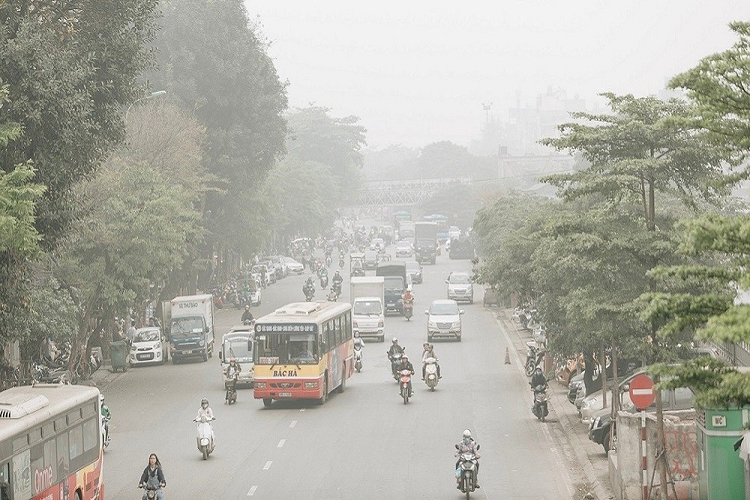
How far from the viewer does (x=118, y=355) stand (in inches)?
1762

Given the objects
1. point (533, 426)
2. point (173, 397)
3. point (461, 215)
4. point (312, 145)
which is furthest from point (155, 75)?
point (461, 215)

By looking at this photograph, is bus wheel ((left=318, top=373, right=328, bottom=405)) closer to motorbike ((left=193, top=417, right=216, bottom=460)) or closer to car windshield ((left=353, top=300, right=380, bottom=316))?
motorbike ((left=193, top=417, right=216, bottom=460))

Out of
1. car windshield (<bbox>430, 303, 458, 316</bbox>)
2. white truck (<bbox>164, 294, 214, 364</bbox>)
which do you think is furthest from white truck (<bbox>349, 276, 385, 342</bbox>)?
white truck (<bbox>164, 294, 214, 364</bbox>)

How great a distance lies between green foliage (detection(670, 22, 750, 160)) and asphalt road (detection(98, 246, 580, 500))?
1070cm

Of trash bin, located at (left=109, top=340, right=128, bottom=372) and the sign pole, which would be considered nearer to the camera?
the sign pole

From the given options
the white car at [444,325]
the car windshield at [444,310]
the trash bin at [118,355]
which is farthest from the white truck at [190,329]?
the car windshield at [444,310]

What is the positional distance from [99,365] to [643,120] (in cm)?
2752

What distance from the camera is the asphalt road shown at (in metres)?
23.4

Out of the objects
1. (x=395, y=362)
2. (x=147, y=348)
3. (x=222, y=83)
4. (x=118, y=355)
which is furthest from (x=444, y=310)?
(x=222, y=83)

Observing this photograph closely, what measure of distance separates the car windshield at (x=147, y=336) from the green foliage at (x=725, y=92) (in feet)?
118

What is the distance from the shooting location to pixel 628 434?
20.9 metres

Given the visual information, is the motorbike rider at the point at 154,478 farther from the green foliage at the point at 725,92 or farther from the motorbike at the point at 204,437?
the green foliage at the point at 725,92

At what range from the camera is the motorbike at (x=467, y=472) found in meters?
22.0

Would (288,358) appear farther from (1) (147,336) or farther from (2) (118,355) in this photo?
(1) (147,336)
